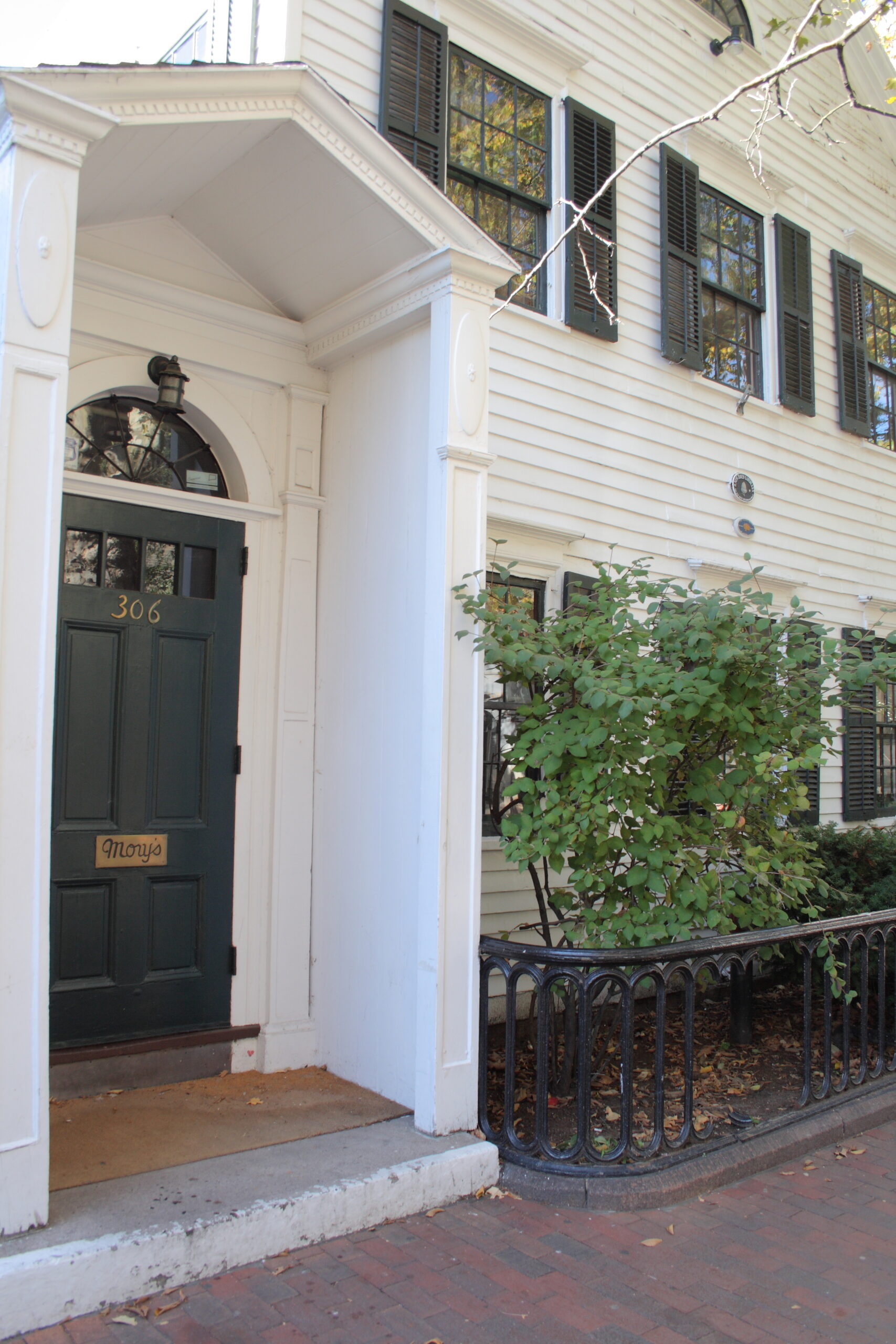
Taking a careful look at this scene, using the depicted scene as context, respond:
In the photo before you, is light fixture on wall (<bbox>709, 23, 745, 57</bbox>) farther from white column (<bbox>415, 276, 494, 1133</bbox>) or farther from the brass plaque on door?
the brass plaque on door

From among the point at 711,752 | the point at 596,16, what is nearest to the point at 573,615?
the point at 711,752

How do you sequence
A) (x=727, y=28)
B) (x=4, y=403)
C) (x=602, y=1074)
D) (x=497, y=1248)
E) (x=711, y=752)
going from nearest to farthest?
1. (x=4, y=403)
2. (x=497, y=1248)
3. (x=711, y=752)
4. (x=602, y=1074)
5. (x=727, y=28)

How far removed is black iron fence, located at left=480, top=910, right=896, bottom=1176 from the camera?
3900mm

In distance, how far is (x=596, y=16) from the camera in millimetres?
7062

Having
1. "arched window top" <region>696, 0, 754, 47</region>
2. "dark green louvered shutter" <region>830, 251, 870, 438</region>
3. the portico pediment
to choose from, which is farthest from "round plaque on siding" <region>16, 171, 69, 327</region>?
"dark green louvered shutter" <region>830, 251, 870, 438</region>

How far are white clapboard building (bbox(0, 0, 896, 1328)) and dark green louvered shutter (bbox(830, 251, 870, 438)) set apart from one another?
4.33 metres

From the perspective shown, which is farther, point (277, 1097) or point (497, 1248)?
point (277, 1097)

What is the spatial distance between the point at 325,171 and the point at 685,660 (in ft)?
8.39

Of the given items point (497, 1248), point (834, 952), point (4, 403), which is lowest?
point (497, 1248)

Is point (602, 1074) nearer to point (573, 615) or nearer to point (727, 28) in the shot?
point (573, 615)

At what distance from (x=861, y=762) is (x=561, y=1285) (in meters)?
6.91

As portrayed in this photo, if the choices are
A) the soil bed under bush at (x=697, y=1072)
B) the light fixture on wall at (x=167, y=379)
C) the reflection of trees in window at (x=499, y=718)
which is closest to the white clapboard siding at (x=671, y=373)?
the reflection of trees in window at (x=499, y=718)

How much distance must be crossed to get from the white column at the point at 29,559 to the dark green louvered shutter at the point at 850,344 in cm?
778

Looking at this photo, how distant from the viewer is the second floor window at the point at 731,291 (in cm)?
800
